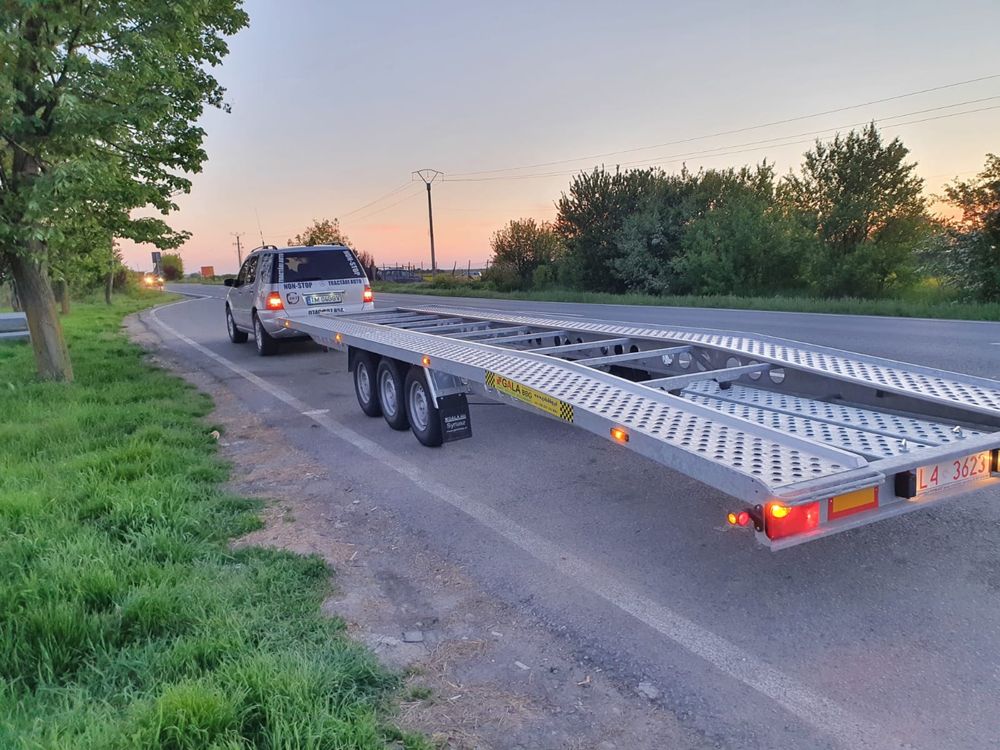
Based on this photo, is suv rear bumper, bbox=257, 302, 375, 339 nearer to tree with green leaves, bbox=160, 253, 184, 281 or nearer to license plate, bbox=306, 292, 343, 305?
license plate, bbox=306, 292, 343, 305

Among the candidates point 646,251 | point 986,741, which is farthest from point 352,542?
point 646,251

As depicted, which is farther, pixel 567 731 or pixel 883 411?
pixel 883 411

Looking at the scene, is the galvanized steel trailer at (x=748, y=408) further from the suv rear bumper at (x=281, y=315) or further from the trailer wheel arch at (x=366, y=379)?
the suv rear bumper at (x=281, y=315)

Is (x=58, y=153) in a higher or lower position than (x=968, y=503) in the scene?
higher

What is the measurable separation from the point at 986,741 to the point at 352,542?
3.40 metres

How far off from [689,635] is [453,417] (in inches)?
136

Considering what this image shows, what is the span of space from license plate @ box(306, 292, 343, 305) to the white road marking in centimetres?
698

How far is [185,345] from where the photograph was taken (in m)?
16.5

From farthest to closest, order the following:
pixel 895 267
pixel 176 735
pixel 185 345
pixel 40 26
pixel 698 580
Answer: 1. pixel 895 267
2. pixel 185 345
3. pixel 40 26
4. pixel 698 580
5. pixel 176 735

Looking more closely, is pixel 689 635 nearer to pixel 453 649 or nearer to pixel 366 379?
pixel 453 649

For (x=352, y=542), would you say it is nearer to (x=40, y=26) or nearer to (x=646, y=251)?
(x=40, y=26)

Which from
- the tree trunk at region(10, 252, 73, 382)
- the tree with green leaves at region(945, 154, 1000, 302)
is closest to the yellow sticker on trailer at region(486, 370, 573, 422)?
the tree trunk at region(10, 252, 73, 382)

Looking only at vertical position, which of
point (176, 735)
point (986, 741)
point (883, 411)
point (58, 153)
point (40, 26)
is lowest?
point (986, 741)

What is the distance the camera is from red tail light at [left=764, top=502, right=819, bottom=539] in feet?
9.61
